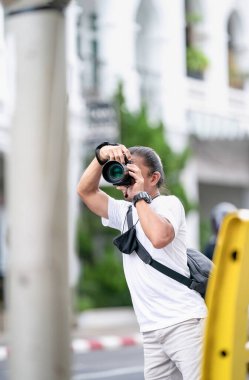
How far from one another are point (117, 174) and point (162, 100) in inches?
846

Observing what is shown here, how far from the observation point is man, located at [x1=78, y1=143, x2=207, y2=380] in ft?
15.3

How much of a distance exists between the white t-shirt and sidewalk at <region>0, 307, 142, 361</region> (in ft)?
37.1

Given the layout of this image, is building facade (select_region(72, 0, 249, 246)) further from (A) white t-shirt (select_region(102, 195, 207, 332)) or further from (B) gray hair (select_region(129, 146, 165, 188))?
(A) white t-shirt (select_region(102, 195, 207, 332))

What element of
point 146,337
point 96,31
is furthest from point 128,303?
point 146,337

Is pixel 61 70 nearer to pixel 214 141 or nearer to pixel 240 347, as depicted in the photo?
pixel 240 347

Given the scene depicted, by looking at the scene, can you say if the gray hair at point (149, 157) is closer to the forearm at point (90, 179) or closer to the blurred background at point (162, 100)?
the forearm at point (90, 179)

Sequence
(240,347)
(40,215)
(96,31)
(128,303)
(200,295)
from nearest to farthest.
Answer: (240,347) → (40,215) → (200,295) → (128,303) → (96,31)

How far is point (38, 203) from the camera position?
153 inches

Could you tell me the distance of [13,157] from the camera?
3934mm

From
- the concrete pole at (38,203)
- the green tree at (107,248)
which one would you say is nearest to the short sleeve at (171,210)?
the concrete pole at (38,203)

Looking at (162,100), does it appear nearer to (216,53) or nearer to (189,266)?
(216,53)

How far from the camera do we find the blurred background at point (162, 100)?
21.8 meters

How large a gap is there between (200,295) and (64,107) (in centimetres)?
127

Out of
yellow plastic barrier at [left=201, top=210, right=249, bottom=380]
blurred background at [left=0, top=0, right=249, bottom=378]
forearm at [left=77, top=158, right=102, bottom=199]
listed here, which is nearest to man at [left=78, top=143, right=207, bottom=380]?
forearm at [left=77, top=158, right=102, bottom=199]
